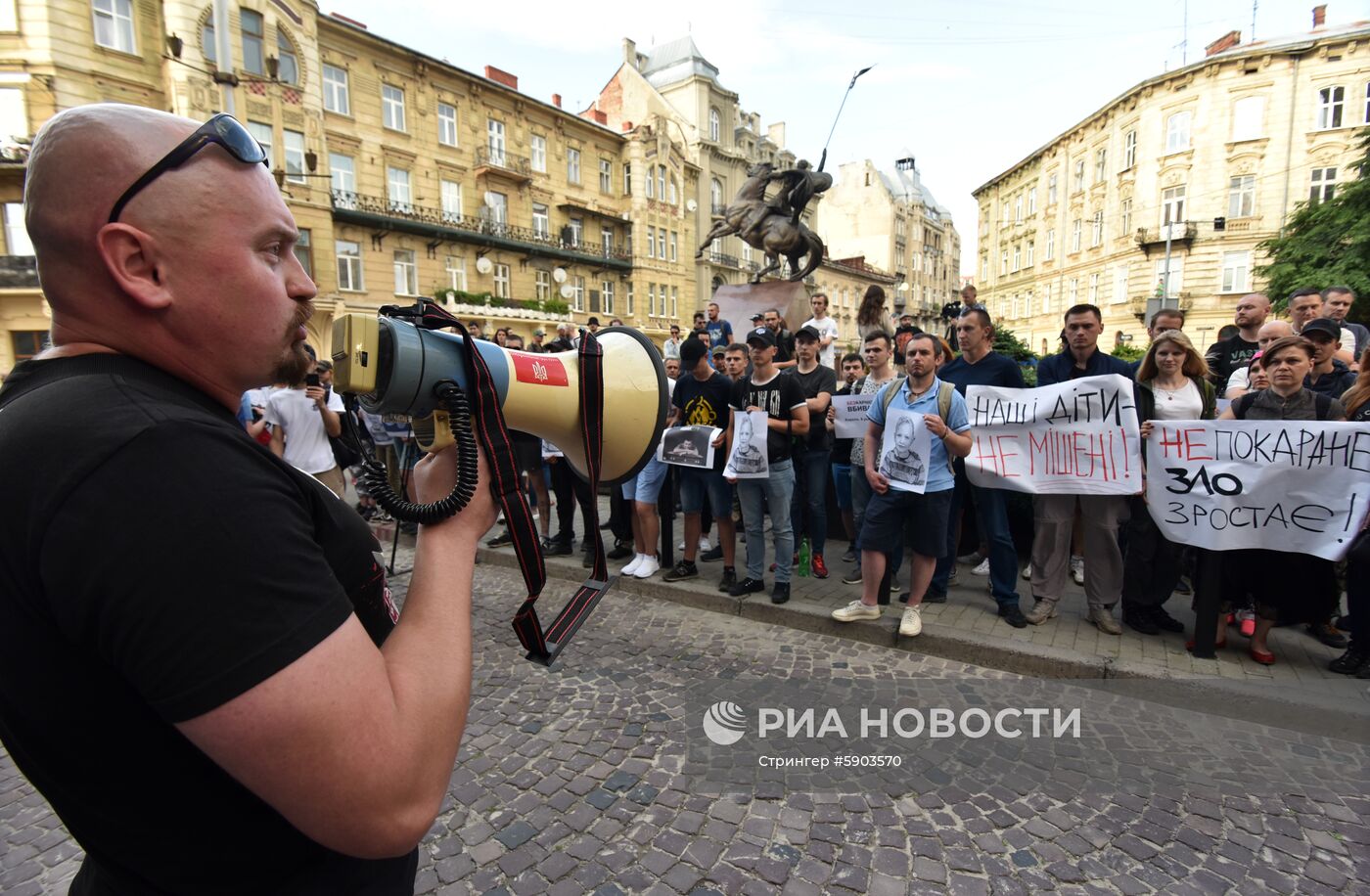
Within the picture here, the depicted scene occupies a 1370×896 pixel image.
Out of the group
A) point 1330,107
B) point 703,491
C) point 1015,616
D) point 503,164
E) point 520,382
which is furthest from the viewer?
point 503,164

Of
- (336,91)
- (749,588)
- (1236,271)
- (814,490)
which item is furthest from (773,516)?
(1236,271)

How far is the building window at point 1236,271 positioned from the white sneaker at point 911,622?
39.8 meters

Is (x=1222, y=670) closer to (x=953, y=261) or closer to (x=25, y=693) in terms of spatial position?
(x=25, y=693)

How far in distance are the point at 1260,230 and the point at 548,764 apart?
142 feet

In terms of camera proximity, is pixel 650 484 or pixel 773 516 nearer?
pixel 773 516

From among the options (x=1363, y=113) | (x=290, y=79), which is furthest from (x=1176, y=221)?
(x=290, y=79)

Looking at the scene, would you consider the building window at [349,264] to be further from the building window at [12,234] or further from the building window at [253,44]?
the building window at [12,234]

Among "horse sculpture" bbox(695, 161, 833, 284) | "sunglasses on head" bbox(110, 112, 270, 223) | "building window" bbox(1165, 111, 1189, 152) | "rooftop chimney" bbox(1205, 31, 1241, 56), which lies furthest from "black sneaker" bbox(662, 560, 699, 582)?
"rooftop chimney" bbox(1205, 31, 1241, 56)

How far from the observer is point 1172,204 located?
34.6 metres

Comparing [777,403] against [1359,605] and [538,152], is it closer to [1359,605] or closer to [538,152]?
[1359,605]

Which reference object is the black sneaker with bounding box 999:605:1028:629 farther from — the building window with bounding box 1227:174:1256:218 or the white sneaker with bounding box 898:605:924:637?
the building window with bounding box 1227:174:1256:218

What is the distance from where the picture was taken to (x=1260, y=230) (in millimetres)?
32594

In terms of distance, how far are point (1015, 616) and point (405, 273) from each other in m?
29.3

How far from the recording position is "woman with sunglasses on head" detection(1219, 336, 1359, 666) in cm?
404
